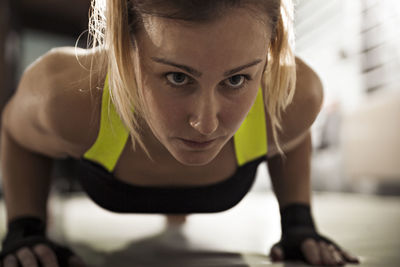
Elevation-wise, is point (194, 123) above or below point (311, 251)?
above

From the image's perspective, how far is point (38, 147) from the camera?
762 millimetres

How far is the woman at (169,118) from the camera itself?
1.51 feet

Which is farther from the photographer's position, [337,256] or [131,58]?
[337,256]

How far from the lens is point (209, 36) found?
44 cm

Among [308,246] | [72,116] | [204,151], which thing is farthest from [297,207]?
[72,116]

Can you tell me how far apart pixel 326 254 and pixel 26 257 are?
19.1 inches

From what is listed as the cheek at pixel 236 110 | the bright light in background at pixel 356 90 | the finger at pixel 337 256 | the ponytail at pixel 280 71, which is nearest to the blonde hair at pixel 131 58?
the ponytail at pixel 280 71

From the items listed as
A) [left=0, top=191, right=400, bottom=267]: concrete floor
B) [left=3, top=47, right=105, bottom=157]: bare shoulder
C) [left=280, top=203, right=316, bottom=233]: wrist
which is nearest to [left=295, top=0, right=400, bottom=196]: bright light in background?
[left=0, top=191, right=400, bottom=267]: concrete floor

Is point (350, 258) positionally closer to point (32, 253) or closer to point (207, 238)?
point (207, 238)

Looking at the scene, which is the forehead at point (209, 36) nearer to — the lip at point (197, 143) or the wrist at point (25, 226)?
the lip at point (197, 143)

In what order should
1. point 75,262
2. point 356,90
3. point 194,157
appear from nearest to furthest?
point 194,157, point 75,262, point 356,90

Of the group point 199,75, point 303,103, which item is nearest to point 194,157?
point 199,75

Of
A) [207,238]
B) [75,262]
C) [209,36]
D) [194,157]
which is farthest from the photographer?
[207,238]

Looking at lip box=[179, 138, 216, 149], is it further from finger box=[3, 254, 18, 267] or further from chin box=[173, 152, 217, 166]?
finger box=[3, 254, 18, 267]
